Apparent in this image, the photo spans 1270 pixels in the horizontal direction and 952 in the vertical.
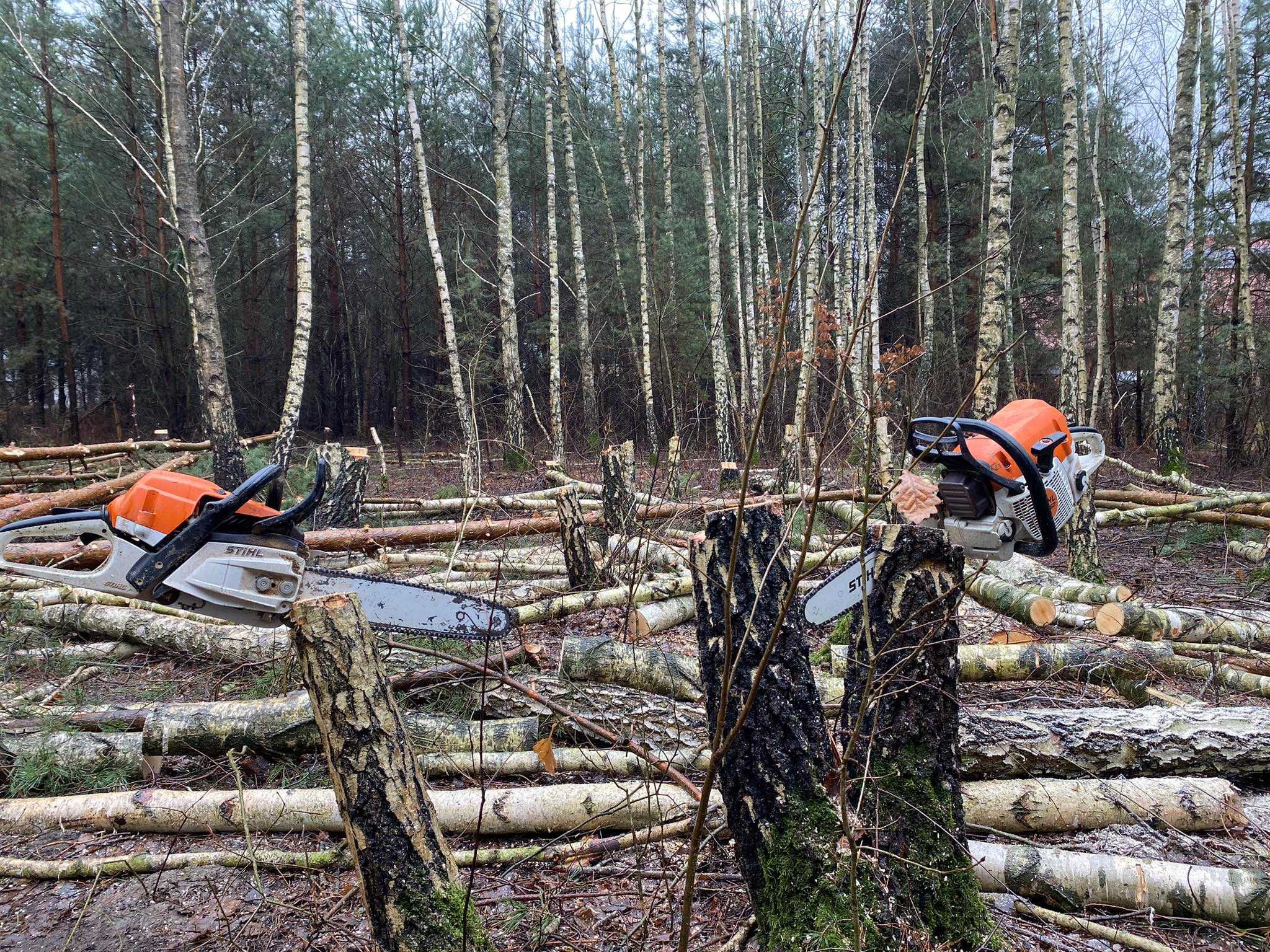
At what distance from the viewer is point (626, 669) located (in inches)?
130

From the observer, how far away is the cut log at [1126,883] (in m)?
2.02

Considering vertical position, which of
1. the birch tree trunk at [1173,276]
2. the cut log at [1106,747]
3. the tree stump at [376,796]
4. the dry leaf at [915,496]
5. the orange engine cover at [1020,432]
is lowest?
the cut log at [1106,747]

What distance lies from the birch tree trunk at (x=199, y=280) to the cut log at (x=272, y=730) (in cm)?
579

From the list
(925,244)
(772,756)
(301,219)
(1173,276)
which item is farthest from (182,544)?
(925,244)

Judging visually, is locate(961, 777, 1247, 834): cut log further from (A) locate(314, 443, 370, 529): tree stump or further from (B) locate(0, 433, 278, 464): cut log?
(B) locate(0, 433, 278, 464): cut log

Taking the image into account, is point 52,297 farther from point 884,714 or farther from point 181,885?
point 884,714

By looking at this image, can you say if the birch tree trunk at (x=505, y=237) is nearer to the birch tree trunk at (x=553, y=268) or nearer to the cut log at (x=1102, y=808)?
the birch tree trunk at (x=553, y=268)

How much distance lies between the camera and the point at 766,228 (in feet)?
→ 60.4

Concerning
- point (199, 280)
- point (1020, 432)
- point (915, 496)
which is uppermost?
point (199, 280)

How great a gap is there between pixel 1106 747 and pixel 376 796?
8.30 feet

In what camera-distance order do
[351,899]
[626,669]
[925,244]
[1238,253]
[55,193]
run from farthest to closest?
[55,193]
[925,244]
[1238,253]
[626,669]
[351,899]

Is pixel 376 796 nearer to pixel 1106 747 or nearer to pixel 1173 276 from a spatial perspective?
pixel 1106 747

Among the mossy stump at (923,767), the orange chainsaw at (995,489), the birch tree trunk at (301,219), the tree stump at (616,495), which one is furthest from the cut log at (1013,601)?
the birch tree trunk at (301,219)

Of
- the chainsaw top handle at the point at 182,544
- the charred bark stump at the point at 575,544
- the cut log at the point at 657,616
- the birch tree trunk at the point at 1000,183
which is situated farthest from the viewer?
the birch tree trunk at the point at 1000,183
